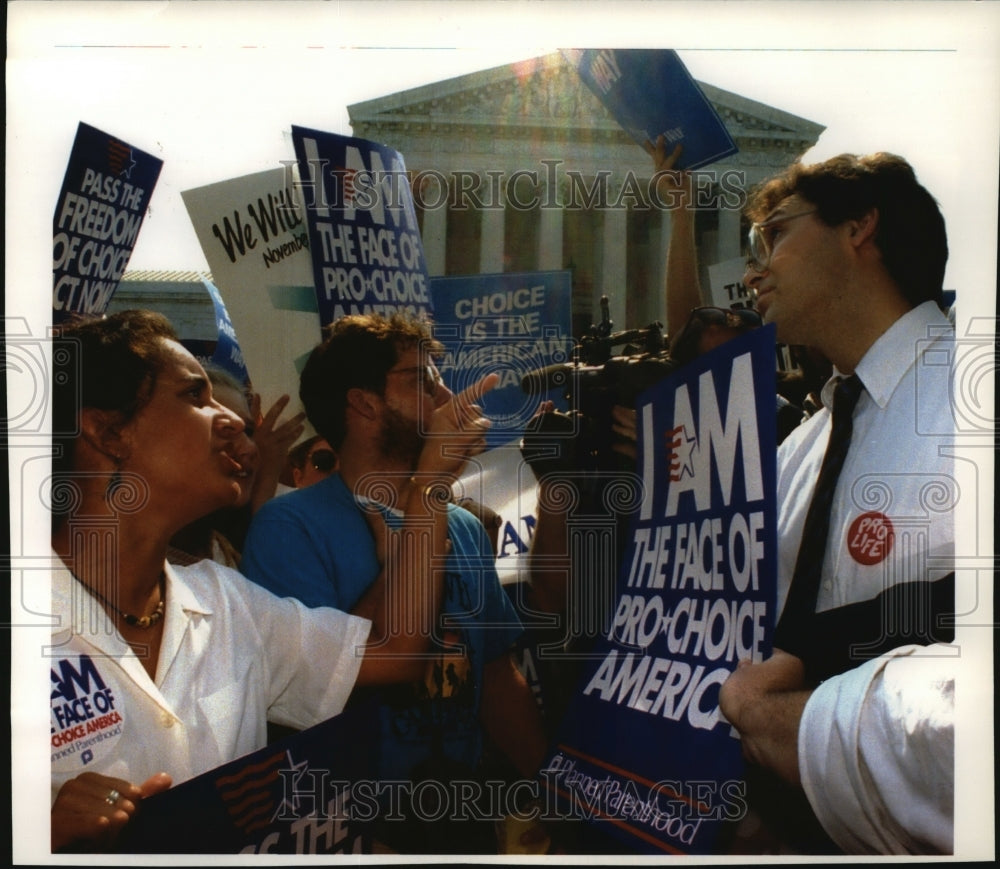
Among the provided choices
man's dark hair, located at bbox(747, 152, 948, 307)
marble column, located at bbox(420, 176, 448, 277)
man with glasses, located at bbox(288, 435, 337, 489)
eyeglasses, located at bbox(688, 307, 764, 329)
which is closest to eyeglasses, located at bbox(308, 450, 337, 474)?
man with glasses, located at bbox(288, 435, 337, 489)

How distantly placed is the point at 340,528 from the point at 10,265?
1193 millimetres

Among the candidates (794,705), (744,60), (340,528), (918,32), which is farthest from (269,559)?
(918,32)

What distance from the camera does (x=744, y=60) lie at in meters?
3.33

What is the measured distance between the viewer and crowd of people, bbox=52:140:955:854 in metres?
3.15

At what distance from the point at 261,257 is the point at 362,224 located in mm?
307

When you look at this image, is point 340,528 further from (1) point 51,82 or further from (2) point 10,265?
(1) point 51,82

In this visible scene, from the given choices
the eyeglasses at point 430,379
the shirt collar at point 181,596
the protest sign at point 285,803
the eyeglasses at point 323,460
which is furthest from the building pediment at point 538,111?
the protest sign at point 285,803

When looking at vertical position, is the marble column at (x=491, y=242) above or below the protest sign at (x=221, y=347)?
above

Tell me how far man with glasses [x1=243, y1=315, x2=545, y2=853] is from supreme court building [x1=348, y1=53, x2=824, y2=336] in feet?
1.11

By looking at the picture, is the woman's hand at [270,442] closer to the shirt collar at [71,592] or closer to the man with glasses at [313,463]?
the man with glasses at [313,463]

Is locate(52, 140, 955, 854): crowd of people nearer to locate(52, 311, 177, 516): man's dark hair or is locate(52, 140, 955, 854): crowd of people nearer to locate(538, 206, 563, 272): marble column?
locate(52, 311, 177, 516): man's dark hair

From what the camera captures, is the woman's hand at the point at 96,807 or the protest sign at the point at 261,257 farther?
the protest sign at the point at 261,257

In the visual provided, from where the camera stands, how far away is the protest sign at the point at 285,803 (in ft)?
10.5

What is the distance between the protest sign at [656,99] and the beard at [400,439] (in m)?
1.03
